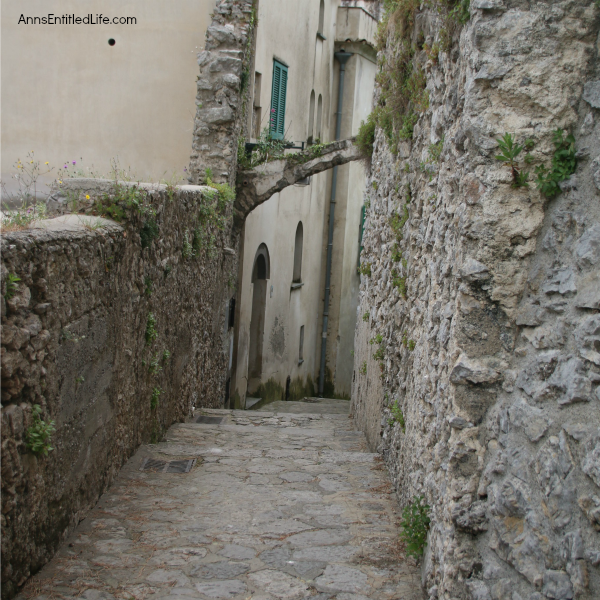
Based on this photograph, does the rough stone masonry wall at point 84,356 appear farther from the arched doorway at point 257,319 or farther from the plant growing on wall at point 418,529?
the arched doorway at point 257,319

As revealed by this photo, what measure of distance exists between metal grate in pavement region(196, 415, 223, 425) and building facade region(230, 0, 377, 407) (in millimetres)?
3322

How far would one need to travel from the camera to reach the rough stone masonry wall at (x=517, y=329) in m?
2.28

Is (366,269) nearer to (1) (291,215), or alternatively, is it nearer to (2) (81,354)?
(2) (81,354)

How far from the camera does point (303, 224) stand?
53.5 feet

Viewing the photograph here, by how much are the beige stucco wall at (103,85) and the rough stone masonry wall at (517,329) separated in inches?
278

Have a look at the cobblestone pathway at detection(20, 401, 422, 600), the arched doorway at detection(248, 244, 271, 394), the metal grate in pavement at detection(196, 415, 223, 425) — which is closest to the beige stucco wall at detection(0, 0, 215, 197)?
the arched doorway at detection(248, 244, 271, 394)

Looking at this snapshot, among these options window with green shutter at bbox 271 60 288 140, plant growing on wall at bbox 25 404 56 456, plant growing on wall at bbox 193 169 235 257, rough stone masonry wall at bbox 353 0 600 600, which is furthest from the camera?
window with green shutter at bbox 271 60 288 140

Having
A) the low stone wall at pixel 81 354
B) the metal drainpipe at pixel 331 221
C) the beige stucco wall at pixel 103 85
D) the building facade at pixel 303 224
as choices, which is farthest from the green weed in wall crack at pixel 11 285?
the metal drainpipe at pixel 331 221

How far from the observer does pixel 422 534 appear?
12.0 ft

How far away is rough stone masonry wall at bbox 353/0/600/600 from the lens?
2275 millimetres

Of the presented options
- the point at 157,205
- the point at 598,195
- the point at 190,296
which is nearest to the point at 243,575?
the point at 598,195

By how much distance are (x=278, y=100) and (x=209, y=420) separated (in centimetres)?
687

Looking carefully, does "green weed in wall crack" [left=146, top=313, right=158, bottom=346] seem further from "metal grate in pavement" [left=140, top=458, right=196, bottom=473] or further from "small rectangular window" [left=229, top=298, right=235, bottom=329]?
"small rectangular window" [left=229, top=298, right=235, bottom=329]

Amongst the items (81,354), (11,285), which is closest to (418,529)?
(81,354)
